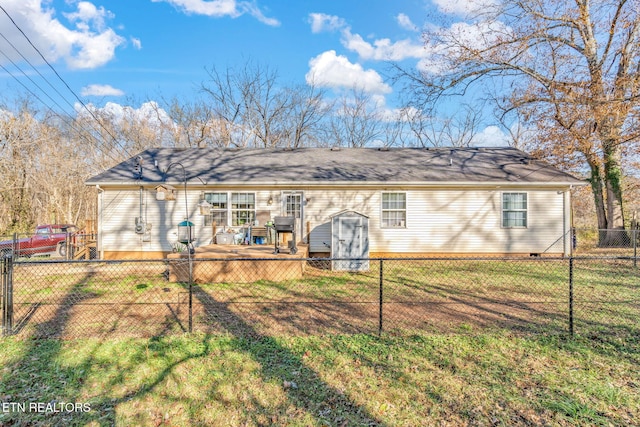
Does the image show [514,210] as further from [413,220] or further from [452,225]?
[413,220]

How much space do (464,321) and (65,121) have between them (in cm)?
2845

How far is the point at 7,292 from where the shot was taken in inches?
163

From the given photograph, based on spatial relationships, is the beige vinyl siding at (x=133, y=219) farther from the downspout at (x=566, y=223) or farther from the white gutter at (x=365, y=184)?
the downspout at (x=566, y=223)

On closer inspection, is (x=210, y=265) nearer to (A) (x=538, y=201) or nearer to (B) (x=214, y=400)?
→ (B) (x=214, y=400)

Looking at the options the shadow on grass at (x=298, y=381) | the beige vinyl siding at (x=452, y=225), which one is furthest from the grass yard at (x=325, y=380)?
the beige vinyl siding at (x=452, y=225)

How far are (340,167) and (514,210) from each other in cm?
608

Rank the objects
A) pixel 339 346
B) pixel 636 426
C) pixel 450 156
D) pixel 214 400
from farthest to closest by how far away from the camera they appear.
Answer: pixel 450 156 → pixel 339 346 → pixel 214 400 → pixel 636 426

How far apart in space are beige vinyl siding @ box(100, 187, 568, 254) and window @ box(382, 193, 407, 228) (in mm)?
158

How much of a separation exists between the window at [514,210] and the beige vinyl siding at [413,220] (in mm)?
146

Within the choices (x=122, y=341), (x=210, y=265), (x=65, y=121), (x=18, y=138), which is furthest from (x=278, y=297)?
(x=65, y=121)

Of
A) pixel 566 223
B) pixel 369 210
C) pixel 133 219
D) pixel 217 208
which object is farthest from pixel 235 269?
pixel 566 223

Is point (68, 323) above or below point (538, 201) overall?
below

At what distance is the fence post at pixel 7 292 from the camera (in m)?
4.02

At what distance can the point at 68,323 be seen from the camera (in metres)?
4.61
